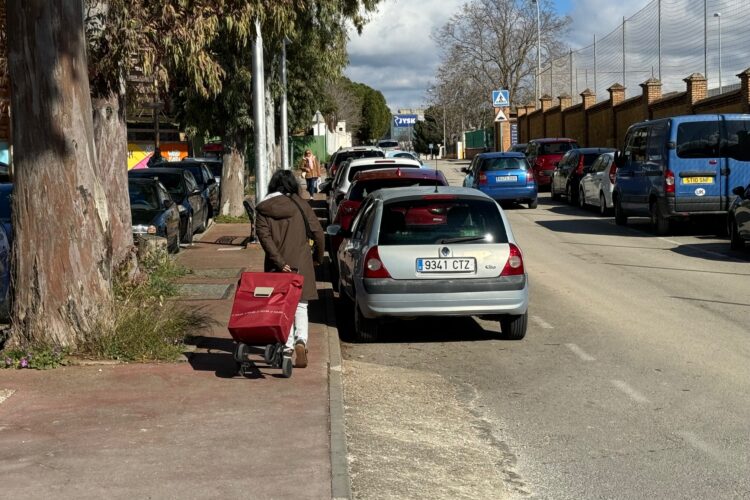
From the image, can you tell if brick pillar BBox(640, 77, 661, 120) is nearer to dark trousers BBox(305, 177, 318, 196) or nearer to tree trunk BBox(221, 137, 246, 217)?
dark trousers BBox(305, 177, 318, 196)

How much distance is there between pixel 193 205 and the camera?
2097cm

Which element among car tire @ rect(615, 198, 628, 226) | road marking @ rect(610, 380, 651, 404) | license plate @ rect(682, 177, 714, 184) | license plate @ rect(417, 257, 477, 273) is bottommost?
road marking @ rect(610, 380, 651, 404)

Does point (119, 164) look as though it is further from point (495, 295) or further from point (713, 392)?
point (713, 392)

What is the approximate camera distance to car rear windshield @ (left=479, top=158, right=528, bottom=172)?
2717 cm

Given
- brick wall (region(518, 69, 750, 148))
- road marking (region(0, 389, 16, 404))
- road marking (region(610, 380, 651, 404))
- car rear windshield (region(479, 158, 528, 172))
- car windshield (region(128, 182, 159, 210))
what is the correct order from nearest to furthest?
road marking (region(0, 389, 16, 404)), road marking (region(610, 380, 651, 404)), car windshield (region(128, 182, 159, 210)), car rear windshield (region(479, 158, 528, 172)), brick wall (region(518, 69, 750, 148))

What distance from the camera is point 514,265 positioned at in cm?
948

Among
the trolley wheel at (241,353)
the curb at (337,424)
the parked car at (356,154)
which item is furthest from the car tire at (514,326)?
the parked car at (356,154)

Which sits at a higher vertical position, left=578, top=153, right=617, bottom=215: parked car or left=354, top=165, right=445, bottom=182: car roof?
left=354, top=165, right=445, bottom=182: car roof

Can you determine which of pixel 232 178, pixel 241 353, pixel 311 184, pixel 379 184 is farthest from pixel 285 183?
pixel 311 184

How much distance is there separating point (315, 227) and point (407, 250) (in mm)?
1075

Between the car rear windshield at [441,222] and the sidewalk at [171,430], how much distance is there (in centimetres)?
132

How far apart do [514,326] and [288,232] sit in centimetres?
254

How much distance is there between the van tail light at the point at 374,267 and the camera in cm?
941

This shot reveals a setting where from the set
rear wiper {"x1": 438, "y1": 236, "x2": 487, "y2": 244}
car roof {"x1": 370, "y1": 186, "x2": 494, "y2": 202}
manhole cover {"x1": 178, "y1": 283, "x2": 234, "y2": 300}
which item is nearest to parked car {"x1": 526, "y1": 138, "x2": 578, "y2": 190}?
manhole cover {"x1": 178, "y1": 283, "x2": 234, "y2": 300}
